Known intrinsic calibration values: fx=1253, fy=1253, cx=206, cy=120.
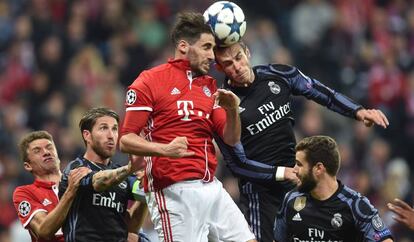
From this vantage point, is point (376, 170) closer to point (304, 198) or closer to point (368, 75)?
point (368, 75)

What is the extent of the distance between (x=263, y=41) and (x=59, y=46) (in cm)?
286

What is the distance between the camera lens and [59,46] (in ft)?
57.6

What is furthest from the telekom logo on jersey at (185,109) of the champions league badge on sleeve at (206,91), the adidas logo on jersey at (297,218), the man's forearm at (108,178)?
the adidas logo on jersey at (297,218)

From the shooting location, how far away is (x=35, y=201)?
9539 mm

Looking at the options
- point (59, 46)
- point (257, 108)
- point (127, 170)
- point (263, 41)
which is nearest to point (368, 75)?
point (263, 41)

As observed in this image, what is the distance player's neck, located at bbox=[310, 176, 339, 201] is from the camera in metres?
8.93

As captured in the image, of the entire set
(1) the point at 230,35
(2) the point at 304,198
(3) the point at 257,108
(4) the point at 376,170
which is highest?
(1) the point at 230,35

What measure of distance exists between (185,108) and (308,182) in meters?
1.03

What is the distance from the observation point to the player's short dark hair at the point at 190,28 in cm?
884

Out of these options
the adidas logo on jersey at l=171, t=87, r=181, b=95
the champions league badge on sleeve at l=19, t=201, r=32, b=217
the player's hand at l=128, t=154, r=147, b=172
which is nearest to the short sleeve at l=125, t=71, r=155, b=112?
the adidas logo on jersey at l=171, t=87, r=181, b=95

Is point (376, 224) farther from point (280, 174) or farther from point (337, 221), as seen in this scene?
point (280, 174)

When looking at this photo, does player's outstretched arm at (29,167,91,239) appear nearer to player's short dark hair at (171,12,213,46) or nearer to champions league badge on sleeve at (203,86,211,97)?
champions league badge on sleeve at (203,86,211,97)

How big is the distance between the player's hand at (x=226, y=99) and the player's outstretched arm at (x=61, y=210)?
1.13 m

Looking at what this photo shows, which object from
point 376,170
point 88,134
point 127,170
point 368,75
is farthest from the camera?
point 368,75
